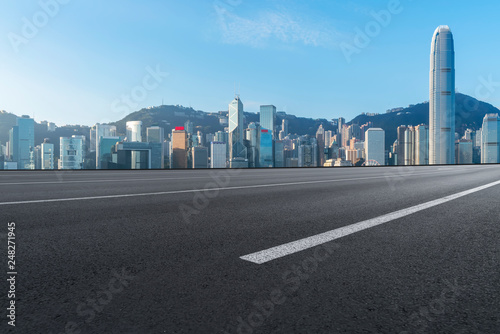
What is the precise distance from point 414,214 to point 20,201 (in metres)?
6.71

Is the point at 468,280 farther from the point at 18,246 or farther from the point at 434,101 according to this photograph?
the point at 434,101

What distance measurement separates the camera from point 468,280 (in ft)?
7.59

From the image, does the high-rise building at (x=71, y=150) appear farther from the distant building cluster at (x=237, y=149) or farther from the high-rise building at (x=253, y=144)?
the high-rise building at (x=253, y=144)

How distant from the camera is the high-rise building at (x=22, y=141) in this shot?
86.4 metres

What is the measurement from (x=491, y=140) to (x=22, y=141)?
535ft

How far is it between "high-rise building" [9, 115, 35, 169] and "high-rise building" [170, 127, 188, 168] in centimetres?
4551

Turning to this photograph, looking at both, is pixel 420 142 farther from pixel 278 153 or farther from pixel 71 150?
pixel 71 150

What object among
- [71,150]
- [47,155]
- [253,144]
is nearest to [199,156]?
[71,150]

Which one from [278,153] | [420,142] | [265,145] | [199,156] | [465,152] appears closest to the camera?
[199,156]

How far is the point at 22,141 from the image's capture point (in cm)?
9350

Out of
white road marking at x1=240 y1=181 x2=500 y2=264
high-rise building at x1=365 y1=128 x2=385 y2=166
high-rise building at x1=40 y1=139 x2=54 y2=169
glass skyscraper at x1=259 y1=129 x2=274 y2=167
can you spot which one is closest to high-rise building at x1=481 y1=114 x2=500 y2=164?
high-rise building at x1=365 y1=128 x2=385 y2=166

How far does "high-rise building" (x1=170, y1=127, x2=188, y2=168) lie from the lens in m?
54.6

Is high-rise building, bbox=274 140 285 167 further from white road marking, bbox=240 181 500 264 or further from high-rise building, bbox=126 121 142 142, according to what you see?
white road marking, bbox=240 181 500 264

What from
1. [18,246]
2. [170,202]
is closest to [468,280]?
[18,246]
